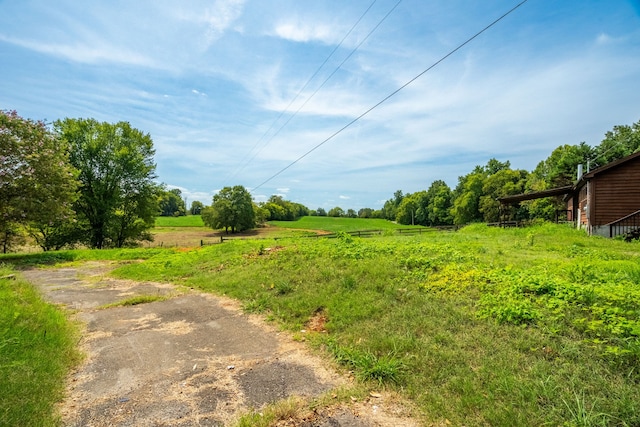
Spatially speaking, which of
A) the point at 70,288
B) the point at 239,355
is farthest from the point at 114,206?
the point at 239,355

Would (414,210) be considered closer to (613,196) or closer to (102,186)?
(613,196)

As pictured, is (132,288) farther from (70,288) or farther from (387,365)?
(387,365)

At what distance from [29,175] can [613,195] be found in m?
29.6

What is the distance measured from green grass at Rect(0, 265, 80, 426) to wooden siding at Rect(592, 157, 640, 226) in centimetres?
2115

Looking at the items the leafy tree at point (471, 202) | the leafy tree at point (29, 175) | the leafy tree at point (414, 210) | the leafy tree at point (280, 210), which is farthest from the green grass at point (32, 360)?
the leafy tree at point (414, 210)

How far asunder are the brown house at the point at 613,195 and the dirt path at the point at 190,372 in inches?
689

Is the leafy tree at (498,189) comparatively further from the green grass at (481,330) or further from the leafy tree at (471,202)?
the green grass at (481,330)

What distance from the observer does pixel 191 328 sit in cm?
571

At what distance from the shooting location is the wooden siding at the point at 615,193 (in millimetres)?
14930

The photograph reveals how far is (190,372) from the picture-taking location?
13.0ft

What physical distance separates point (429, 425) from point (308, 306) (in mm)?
3635

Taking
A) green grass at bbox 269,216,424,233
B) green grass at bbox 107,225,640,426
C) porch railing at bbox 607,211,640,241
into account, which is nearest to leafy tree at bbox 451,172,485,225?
green grass at bbox 269,216,424,233

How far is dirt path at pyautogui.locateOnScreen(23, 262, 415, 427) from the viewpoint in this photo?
3051 millimetres

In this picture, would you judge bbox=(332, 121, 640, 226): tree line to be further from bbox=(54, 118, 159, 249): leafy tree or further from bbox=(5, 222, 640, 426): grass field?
bbox=(54, 118, 159, 249): leafy tree
